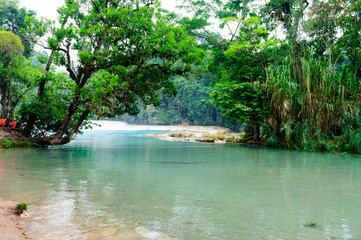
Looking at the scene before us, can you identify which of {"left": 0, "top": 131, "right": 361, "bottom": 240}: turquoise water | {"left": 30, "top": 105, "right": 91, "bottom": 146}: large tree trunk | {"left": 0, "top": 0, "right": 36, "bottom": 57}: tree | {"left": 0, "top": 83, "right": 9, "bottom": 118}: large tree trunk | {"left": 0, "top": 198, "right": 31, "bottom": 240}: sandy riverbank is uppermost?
{"left": 0, "top": 0, "right": 36, "bottom": 57}: tree

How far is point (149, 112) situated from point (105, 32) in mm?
55232

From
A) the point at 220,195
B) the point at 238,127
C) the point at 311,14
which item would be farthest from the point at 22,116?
the point at 238,127

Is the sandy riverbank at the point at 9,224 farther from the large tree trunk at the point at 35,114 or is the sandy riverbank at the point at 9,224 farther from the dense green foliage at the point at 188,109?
the dense green foliage at the point at 188,109

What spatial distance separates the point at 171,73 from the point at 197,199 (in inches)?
418

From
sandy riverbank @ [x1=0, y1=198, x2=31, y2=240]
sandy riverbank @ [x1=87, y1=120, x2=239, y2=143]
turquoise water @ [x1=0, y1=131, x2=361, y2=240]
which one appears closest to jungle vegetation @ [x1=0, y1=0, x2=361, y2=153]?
sandy riverbank @ [x1=87, y1=120, x2=239, y2=143]

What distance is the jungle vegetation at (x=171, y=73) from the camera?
13578 mm

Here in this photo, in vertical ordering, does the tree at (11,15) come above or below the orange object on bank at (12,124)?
above

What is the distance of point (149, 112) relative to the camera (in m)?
68.8

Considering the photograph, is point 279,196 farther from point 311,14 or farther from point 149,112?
point 149,112

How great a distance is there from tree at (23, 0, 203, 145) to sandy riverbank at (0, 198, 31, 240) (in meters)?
8.66

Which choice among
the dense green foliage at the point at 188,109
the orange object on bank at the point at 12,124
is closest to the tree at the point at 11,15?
the orange object on bank at the point at 12,124

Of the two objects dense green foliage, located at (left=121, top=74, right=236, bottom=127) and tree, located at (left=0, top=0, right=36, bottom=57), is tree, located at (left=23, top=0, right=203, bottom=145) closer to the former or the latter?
tree, located at (left=0, top=0, right=36, bottom=57)

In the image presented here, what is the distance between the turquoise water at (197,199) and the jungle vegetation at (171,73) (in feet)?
19.8

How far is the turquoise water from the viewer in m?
3.75
